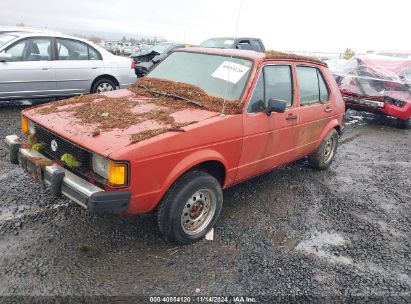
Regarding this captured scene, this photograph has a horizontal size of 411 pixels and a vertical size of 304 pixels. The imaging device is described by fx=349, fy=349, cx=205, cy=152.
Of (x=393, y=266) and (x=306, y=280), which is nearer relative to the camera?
(x=306, y=280)

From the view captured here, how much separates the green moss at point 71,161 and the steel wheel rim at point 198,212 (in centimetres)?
99

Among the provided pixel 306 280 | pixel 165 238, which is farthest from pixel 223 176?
pixel 306 280

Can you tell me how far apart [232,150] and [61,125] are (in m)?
1.59

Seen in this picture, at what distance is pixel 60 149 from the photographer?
308cm

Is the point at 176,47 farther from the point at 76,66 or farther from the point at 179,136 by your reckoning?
the point at 179,136

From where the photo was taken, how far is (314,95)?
15.5 ft

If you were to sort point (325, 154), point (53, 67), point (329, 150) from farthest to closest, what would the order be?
point (53, 67), point (329, 150), point (325, 154)

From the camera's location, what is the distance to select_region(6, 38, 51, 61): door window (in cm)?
694

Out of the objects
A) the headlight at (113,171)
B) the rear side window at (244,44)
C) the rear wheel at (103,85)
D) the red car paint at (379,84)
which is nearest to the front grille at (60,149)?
the headlight at (113,171)

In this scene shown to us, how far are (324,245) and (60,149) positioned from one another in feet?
8.81

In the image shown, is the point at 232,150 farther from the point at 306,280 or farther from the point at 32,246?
the point at 32,246

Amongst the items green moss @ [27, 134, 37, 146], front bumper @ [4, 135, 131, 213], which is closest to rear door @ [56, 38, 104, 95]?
green moss @ [27, 134, 37, 146]

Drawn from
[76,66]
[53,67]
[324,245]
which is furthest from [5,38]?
[324,245]

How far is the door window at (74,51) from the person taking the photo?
7469 millimetres
